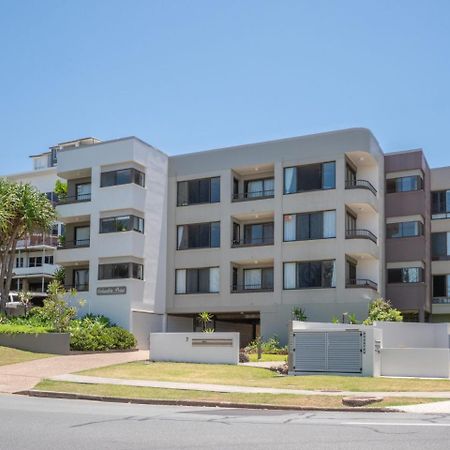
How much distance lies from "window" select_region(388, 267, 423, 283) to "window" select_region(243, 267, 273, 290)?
866cm

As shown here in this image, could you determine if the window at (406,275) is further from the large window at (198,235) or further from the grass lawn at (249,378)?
the grass lawn at (249,378)

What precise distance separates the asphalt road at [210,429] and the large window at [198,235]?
107ft

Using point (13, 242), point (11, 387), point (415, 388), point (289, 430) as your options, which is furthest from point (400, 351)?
point (13, 242)

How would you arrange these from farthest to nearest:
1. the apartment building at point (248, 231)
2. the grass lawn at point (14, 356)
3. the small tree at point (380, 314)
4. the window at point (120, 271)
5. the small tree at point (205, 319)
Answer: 1. the window at point (120, 271)
2. the small tree at point (205, 319)
3. the apartment building at point (248, 231)
4. the small tree at point (380, 314)
5. the grass lawn at point (14, 356)

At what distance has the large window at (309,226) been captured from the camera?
47438mm

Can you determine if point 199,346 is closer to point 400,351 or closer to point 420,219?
point 400,351

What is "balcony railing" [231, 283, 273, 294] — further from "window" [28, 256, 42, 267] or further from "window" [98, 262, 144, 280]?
"window" [28, 256, 42, 267]

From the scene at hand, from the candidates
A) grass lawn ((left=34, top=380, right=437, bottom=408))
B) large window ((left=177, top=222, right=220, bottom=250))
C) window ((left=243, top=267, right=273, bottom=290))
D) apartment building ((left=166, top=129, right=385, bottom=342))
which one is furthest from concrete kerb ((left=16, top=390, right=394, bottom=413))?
large window ((left=177, top=222, right=220, bottom=250))

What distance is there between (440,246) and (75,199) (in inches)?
1055

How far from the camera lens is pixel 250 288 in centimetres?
5100

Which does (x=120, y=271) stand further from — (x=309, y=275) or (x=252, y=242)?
(x=309, y=275)

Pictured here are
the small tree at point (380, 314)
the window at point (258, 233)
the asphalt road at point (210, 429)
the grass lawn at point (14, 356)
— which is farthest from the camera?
the window at point (258, 233)

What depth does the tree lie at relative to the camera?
150 ft

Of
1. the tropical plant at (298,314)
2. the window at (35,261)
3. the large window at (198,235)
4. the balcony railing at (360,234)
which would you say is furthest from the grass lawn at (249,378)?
the window at (35,261)
